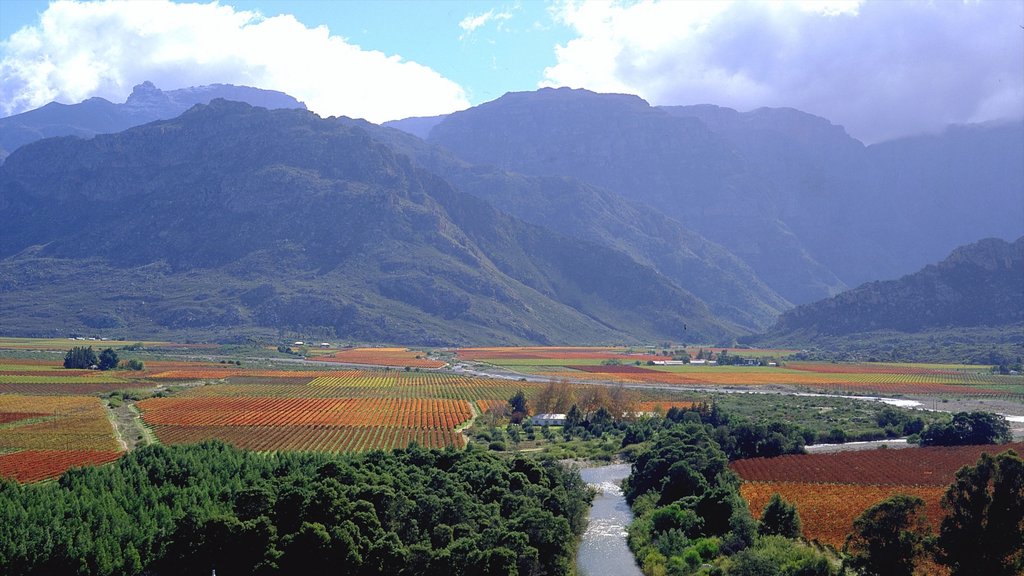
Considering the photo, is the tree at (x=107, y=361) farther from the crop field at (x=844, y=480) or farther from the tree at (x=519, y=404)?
the crop field at (x=844, y=480)

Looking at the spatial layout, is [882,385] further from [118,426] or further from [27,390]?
[27,390]

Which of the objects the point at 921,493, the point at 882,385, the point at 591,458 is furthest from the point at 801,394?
the point at 921,493

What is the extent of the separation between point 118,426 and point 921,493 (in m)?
71.4

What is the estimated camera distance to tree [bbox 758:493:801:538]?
46625 mm

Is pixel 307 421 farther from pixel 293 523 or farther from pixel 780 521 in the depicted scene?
pixel 780 521

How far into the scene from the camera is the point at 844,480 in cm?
6231

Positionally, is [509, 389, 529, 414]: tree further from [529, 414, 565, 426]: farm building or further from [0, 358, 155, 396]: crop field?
[0, 358, 155, 396]: crop field

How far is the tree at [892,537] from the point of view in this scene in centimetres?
3425

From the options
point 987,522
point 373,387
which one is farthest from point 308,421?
point 987,522

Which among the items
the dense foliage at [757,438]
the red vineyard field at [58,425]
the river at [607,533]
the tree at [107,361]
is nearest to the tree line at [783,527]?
the river at [607,533]

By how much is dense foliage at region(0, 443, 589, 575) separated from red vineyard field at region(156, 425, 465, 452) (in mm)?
20345

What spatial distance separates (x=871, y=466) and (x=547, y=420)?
3927cm

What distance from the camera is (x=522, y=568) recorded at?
130ft

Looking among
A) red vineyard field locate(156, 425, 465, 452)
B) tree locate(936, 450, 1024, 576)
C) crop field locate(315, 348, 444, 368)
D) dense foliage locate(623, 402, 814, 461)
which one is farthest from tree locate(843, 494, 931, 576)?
crop field locate(315, 348, 444, 368)
